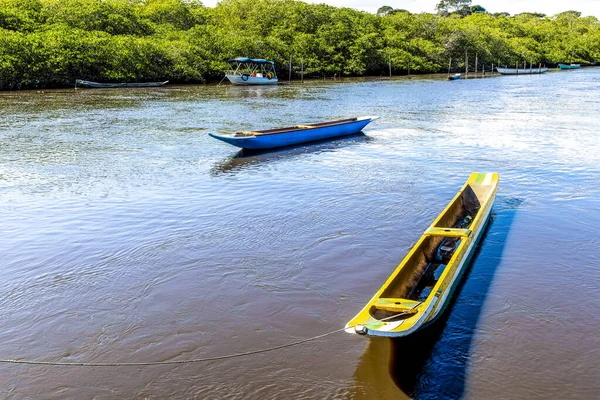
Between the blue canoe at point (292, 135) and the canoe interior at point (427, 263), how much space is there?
9263 millimetres

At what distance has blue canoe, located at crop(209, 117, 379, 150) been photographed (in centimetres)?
1830

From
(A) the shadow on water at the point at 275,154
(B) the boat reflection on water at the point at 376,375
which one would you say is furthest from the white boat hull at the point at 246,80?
(B) the boat reflection on water at the point at 376,375

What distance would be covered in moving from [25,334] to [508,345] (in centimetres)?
596

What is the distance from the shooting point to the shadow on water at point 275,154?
16972 millimetres

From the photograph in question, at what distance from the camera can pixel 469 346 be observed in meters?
6.55

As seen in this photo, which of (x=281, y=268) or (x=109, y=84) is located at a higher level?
(x=109, y=84)

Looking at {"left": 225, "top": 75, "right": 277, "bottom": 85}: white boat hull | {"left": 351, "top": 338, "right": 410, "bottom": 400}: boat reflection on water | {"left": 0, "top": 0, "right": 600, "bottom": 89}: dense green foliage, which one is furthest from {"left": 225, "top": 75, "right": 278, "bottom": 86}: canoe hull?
{"left": 351, "top": 338, "right": 410, "bottom": 400}: boat reflection on water

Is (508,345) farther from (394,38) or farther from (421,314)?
(394,38)

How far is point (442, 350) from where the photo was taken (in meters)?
6.47

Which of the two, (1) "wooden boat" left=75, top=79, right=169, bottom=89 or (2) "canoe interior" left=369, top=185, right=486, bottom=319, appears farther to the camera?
(1) "wooden boat" left=75, top=79, right=169, bottom=89

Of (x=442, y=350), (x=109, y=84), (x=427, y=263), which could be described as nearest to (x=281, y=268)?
(x=427, y=263)

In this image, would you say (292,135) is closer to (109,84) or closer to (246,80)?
(109,84)

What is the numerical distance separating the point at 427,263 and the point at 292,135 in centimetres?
1214

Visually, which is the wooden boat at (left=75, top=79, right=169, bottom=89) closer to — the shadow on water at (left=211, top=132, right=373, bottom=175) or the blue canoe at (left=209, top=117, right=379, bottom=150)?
the blue canoe at (left=209, top=117, right=379, bottom=150)
